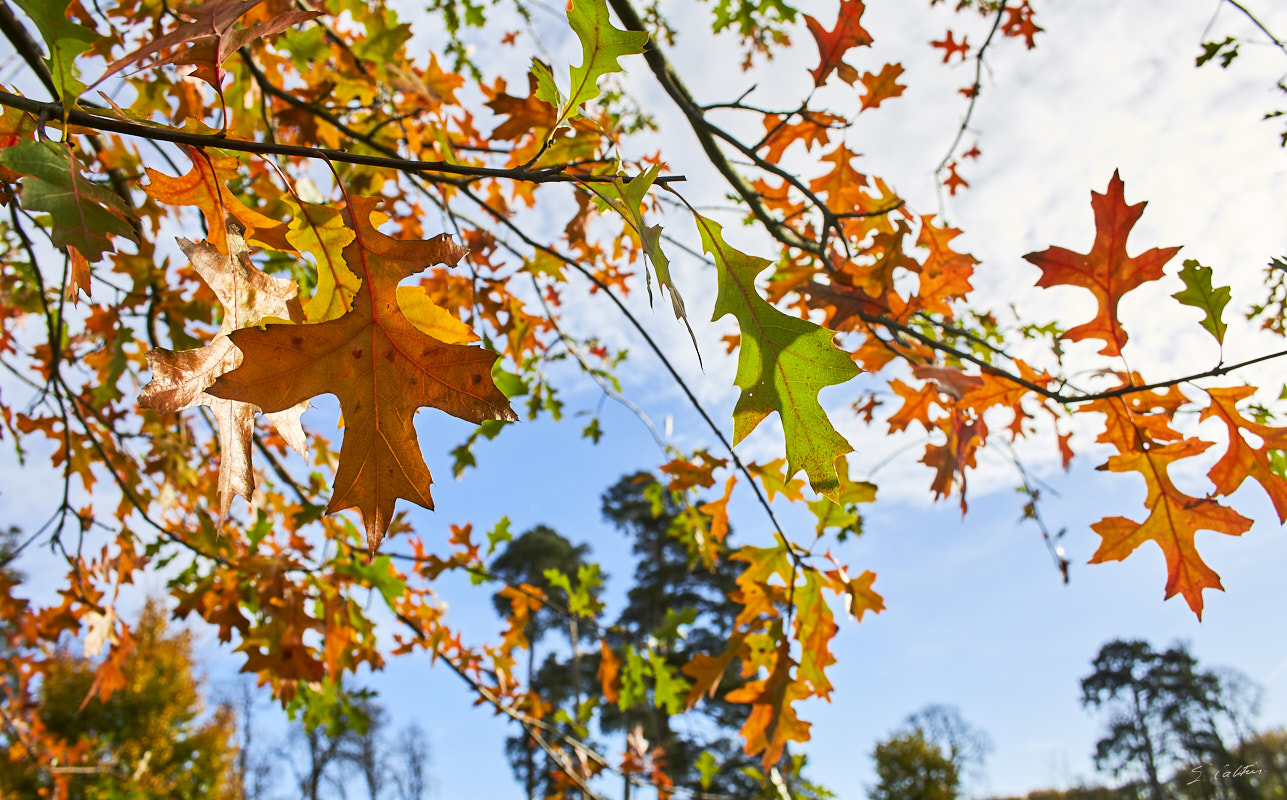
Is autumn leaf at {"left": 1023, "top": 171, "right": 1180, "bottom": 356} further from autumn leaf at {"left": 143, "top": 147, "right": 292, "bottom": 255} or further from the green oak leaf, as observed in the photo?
autumn leaf at {"left": 143, "top": 147, "right": 292, "bottom": 255}

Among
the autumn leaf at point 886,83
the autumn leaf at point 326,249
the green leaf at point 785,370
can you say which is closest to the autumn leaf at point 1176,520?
the green leaf at point 785,370

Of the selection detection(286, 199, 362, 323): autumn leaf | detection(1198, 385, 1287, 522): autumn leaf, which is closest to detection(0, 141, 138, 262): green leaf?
detection(286, 199, 362, 323): autumn leaf

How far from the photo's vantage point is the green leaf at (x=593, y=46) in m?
0.91

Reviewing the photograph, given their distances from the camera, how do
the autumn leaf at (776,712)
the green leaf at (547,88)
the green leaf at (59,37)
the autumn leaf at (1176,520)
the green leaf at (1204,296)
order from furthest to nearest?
1. the autumn leaf at (776,712)
2. the autumn leaf at (1176,520)
3. the green leaf at (1204,296)
4. the green leaf at (547,88)
5. the green leaf at (59,37)

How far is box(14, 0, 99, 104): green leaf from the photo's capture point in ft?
2.64

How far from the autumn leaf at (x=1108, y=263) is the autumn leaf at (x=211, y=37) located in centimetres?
146

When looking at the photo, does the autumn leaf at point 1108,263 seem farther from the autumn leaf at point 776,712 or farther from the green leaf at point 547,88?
the autumn leaf at point 776,712

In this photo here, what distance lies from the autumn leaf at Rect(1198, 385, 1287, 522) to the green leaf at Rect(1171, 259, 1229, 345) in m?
0.15

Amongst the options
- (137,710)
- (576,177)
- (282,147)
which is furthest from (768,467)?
(137,710)

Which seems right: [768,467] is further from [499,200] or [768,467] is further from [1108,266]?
[499,200]

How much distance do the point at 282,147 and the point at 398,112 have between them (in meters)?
2.33

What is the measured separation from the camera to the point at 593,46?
94cm

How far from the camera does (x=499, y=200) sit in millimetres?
2869

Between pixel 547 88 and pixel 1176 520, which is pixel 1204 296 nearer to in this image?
pixel 1176 520
